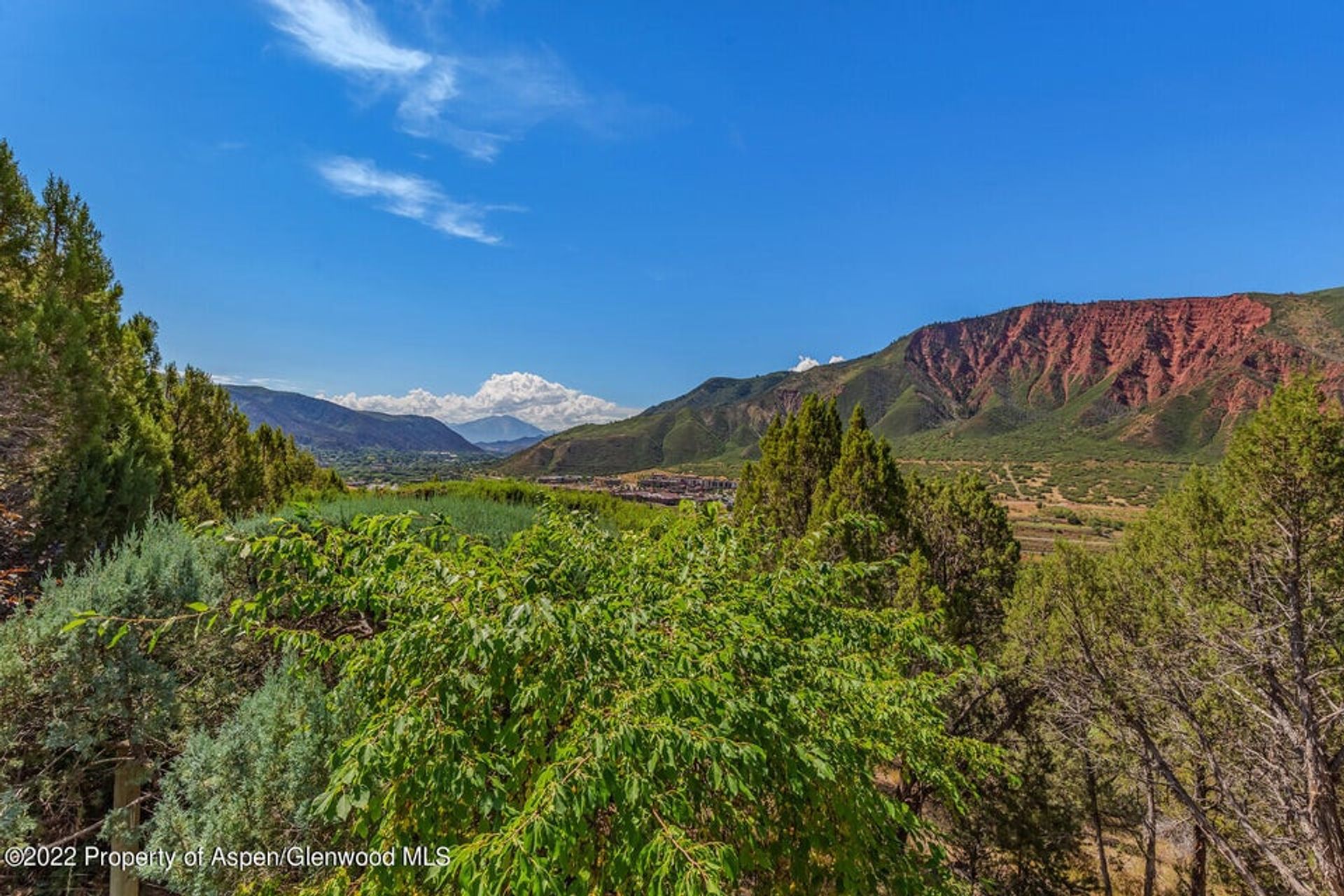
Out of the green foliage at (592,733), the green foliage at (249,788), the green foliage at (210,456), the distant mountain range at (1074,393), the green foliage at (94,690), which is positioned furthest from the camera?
the distant mountain range at (1074,393)

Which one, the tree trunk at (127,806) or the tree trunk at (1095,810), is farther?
the tree trunk at (1095,810)

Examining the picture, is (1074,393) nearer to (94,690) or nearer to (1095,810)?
(1095,810)

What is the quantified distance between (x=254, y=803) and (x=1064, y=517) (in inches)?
2992

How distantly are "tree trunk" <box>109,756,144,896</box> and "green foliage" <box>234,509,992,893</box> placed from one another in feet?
6.27

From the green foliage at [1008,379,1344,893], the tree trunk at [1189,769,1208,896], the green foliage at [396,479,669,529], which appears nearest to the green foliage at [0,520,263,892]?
the green foliage at [396,479,669,529]

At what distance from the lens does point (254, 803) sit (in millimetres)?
3682

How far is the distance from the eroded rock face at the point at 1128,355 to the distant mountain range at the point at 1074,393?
0.44 metres

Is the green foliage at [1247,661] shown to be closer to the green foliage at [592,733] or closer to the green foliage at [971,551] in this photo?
the green foliage at [971,551]

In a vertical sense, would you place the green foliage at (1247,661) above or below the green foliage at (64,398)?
below

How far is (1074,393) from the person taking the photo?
517ft

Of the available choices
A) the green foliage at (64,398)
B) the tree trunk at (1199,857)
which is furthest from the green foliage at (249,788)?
the tree trunk at (1199,857)

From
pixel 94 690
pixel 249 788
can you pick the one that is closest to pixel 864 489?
pixel 249 788

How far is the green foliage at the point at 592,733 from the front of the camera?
6.84 ft

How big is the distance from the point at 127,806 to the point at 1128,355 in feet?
723
